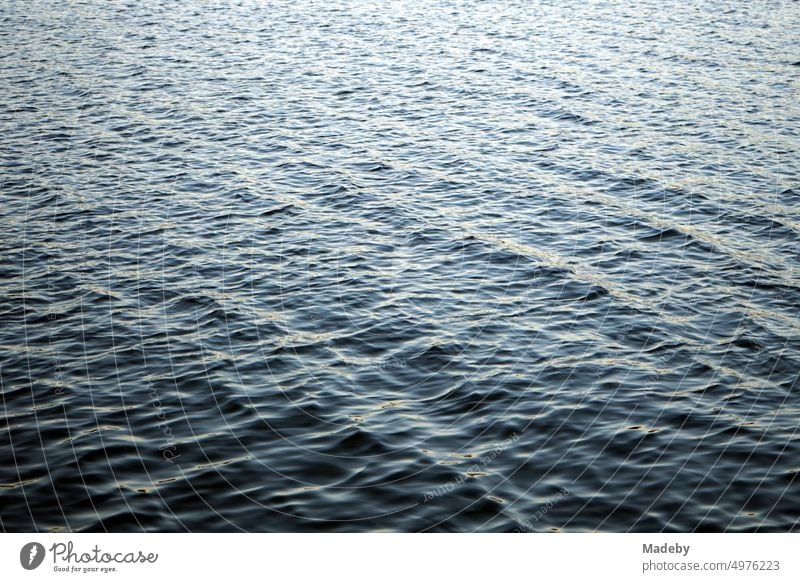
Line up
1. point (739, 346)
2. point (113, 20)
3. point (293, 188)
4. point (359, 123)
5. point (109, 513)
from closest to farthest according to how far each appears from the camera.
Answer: point (109, 513), point (739, 346), point (293, 188), point (359, 123), point (113, 20)

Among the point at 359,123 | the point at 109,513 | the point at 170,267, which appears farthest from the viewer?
the point at 359,123

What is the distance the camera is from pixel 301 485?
65.1ft

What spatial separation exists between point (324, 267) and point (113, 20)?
5040 centimetres

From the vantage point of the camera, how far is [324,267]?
31000mm

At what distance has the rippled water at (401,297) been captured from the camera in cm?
1989

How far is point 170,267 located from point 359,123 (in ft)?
62.9

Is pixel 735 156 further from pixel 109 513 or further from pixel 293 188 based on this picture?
pixel 109 513

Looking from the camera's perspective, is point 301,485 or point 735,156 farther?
point 735,156

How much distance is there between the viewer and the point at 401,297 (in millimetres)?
28844

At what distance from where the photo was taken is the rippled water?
1989 centimetres

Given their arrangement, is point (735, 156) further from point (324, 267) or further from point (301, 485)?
point (301, 485)
